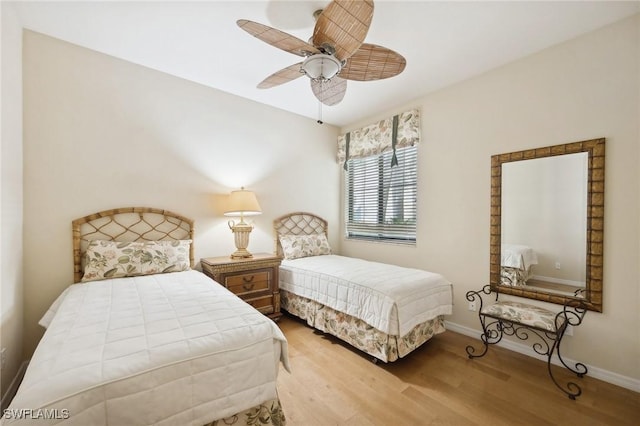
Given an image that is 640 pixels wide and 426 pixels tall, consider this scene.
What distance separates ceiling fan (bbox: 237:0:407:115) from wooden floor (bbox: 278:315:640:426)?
2170mm

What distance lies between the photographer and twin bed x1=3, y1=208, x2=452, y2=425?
3.08 feet

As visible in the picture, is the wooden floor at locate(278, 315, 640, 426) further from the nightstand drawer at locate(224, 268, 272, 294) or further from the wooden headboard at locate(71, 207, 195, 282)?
the wooden headboard at locate(71, 207, 195, 282)

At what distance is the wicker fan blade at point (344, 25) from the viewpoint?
1.30 metres

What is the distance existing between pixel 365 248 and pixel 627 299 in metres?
2.55

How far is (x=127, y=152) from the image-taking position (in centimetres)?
255

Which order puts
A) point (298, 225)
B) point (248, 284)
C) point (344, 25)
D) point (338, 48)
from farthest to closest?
point (298, 225)
point (248, 284)
point (338, 48)
point (344, 25)

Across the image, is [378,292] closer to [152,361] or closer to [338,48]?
[152,361]

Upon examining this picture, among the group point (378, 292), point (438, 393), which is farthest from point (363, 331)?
point (438, 393)

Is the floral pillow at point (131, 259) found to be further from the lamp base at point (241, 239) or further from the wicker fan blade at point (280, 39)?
the wicker fan blade at point (280, 39)

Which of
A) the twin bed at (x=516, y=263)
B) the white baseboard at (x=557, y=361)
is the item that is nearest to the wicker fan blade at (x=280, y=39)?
the twin bed at (x=516, y=263)

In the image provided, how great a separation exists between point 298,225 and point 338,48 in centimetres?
261

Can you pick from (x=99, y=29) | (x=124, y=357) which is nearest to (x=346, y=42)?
(x=124, y=357)

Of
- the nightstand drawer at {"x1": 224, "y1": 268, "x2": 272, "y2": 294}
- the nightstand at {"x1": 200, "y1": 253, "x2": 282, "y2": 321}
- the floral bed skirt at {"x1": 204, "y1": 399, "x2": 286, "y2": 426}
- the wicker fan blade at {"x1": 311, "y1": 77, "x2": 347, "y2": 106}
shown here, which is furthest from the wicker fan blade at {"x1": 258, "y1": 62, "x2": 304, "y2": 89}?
the floral bed skirt at {"x1": 204, "y1": 399, "x2": 286, "y2": 426}

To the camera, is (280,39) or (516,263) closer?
(280,39)
